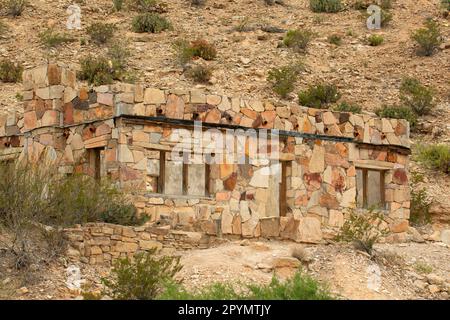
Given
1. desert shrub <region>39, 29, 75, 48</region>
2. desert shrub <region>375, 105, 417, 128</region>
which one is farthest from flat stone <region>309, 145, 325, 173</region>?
desert shrub <region>39, 29, 75, 48</region>

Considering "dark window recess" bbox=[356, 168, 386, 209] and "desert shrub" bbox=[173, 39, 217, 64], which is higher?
"desert shrub" bbox=[173, 39, 217, 64]

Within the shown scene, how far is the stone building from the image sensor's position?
20.3 metres

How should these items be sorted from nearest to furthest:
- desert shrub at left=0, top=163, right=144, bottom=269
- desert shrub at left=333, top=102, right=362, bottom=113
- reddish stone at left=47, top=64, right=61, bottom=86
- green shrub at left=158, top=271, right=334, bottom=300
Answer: green shrub at left=158, top=271, right=334, bottom=300, desert shrub at left=0, top=163, right=144, bottom=269, reddish stone at left=47, top=64, right=61, bottom=86, desert shrub at left=333, top=102, right=362, bottom=113

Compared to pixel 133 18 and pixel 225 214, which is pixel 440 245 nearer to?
pixel 225 214

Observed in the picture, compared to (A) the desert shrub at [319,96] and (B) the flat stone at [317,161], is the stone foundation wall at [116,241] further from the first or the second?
(A) the desert shrub at [319,96]

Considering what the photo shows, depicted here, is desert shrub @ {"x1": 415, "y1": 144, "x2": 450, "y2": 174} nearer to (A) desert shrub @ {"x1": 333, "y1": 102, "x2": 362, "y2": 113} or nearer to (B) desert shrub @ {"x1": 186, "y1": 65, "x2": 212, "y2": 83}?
(A) desert shrub @ {"x1": 333, "y1": 102, "x2": 362, "y2": 113}

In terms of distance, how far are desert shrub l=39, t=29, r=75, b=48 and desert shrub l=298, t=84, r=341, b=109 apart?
321 inches

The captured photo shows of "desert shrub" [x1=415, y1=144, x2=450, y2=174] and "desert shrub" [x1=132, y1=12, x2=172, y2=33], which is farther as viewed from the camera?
"desert shrub" [x1=132, y1=12, x2=172, y2=33]

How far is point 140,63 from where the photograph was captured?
33781mm

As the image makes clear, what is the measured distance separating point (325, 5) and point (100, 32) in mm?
9574

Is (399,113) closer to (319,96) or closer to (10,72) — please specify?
(319,96)

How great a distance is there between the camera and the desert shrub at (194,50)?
1321 inches

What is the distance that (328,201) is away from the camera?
22.4 meters

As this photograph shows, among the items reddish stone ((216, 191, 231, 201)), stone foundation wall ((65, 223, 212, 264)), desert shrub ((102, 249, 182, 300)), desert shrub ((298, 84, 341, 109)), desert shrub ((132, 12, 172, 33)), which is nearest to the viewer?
desert shrub ((102, 249, 182, 300))
